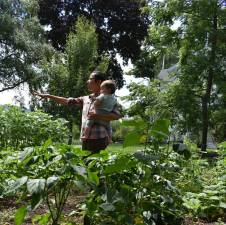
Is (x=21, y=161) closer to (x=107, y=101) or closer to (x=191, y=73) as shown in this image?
(x=107, y=101)

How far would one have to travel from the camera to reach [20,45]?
79.7 ft

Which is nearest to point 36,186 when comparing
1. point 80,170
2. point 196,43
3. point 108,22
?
point 80,170

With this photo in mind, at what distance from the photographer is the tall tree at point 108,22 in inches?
1228

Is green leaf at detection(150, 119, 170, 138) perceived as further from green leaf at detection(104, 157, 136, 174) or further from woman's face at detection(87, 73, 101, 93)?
woman's face at detection(87, 73, 101, 93)

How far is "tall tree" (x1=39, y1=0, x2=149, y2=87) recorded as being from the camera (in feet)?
102

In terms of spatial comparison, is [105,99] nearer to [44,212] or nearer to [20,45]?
[44,212]

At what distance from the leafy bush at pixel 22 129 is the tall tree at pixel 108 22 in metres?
22.8

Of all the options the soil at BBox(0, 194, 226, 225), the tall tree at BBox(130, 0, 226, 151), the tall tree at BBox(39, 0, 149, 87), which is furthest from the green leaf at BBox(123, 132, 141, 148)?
the tall tree at BBox(39, 0, 149, 87)

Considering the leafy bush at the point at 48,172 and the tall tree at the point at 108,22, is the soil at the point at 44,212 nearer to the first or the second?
the leafy bush at the point at 48,172

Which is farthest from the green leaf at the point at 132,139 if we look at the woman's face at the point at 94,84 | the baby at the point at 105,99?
the woman's face at the point at 94,84

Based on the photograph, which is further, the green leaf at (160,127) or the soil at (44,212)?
the soil at (44,212)

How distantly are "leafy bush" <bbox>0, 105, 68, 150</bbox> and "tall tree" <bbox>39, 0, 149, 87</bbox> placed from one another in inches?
896

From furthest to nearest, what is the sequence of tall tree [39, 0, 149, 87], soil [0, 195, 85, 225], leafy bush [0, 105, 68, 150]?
1. tall tree [39, 0, 149, 87]
2. leafy bush [0, 105, 68, 150]
3. soil [0, 195, 85, 225]

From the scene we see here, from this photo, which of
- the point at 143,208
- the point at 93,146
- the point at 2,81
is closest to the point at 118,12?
the point at 2,81
